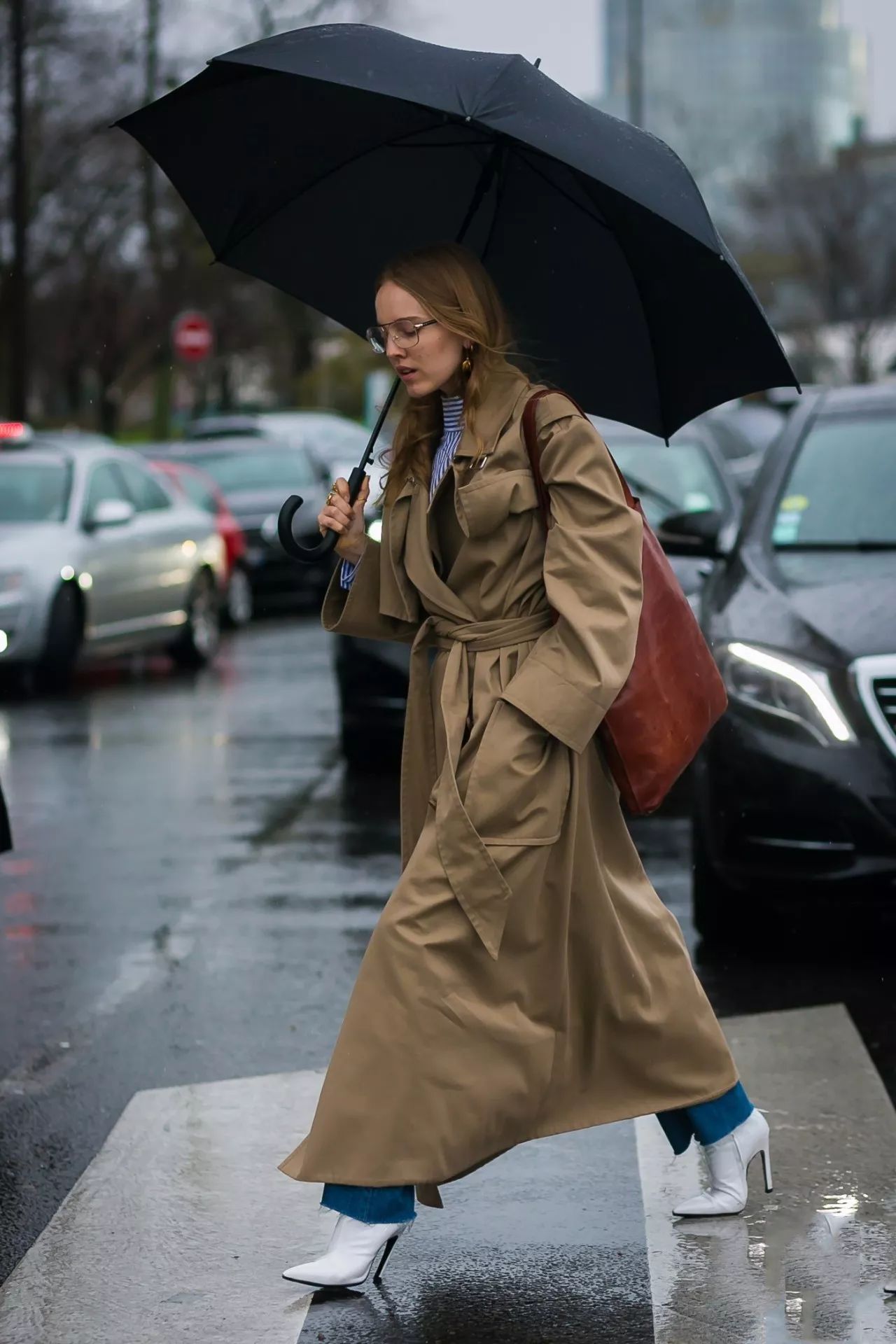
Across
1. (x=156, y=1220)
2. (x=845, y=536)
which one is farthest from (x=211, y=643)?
(x=156, y=1220)

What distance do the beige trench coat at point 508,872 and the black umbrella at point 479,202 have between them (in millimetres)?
349

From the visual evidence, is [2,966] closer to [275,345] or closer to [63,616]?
[63,616]

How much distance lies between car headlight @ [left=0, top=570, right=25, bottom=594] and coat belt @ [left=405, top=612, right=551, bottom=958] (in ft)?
32.2

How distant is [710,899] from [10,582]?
7.84 m

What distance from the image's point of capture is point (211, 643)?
637 inches

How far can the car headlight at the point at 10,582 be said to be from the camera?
1359 centimetres

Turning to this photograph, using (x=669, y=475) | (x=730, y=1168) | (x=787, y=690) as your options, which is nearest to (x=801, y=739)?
(x=787, y=690)

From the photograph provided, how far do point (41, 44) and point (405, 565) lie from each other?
28118 millimetres

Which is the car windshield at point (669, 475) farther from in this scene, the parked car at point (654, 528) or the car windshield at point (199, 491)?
the car windshield at point (199, 491)

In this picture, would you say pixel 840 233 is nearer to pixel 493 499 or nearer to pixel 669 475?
pixel 669 475

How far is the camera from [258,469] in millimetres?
22094

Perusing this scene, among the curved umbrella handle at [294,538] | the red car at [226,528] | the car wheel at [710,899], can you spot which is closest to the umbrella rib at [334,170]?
the curved umbrella handle at [294,538]

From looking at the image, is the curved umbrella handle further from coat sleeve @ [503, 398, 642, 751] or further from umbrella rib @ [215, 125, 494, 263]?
umbrella rib @ [215, 125, 494, 263]

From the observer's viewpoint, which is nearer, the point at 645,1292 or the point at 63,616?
the point at 645,1292
